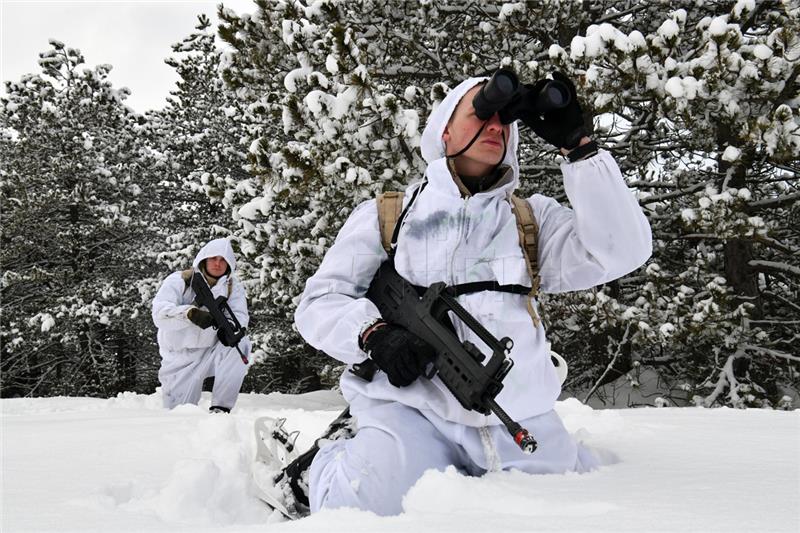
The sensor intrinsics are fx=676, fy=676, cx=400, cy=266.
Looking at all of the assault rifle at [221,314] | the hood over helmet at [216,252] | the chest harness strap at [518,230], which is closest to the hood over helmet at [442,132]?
the chest harness strap at [518,230]

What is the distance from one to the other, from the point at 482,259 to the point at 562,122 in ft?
1.74

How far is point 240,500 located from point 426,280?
1063mm

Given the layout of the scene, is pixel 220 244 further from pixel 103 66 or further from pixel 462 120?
pixel 103 66

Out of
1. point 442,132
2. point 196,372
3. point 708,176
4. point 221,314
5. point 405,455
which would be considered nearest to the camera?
point 405,455

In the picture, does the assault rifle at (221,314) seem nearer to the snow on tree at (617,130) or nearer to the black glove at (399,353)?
the snow on tree at (617,130)

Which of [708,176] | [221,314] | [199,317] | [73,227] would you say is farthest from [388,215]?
[73,227]

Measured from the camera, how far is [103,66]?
17172 millimetres

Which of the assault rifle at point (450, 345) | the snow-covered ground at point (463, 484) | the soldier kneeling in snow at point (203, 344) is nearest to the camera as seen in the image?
the snow-covered ground at point (463, 484)

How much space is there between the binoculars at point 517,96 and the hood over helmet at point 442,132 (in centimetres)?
23

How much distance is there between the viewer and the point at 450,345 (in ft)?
6.94

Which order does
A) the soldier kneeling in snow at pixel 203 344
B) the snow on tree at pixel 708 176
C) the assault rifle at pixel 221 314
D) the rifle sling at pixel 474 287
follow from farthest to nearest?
Result: the soldier kneeling in snow at pixel 203 344 → the assault rifle at pixel 221 314 → the snow on tree at pixel 708 176 → the rifle sling at pixel 474 287

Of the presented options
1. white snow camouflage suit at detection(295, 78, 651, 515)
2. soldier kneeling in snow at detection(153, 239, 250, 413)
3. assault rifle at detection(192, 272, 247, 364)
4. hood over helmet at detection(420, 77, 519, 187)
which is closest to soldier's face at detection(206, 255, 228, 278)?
soldier kneeling in snow at detection(153, 239, 250, 413)

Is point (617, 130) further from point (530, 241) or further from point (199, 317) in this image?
point (530, 241)

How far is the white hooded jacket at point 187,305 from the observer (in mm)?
6777
